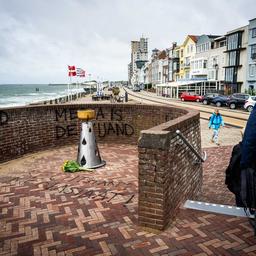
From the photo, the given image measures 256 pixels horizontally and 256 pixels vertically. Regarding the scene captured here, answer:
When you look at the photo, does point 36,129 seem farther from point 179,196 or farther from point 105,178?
point 179,196

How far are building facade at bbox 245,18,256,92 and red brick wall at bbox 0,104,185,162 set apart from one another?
1396 inches

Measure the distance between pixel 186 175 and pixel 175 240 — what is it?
57.2 inches

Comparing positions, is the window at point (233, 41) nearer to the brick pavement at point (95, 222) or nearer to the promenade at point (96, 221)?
the promenade at point (96, 221)

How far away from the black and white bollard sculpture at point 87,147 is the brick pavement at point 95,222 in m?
0.36

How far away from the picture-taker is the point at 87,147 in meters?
7.30

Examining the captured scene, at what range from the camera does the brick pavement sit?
3.60 metres

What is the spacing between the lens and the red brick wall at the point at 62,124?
8195 mm

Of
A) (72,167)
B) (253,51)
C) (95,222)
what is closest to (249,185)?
(95,222)

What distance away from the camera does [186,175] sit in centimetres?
494

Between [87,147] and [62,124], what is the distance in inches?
112

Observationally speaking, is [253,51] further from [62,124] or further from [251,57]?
[62,124]

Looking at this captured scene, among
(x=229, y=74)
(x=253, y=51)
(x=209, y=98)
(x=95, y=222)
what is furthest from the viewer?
(x=229, y=74)

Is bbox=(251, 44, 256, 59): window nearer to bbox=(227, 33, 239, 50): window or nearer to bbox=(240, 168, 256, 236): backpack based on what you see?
bbox=(227, 33, 239, 50): window

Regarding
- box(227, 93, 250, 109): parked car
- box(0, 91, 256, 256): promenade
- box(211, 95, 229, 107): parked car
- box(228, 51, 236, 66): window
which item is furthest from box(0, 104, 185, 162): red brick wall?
box(228, 51, 236, 66): window
